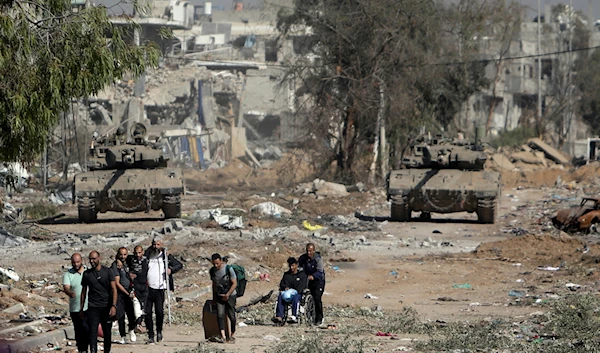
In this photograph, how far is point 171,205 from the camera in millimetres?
27344

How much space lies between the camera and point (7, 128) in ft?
42.6

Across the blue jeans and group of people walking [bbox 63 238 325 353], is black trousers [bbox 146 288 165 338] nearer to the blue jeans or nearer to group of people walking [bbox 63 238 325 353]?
group of people walking [bbox 63 238 325 353]

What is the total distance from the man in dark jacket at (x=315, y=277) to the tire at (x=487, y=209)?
13395mm

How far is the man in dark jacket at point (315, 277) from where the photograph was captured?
1402 centimetres

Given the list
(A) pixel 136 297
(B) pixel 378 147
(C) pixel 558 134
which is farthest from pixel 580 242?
(C) pixel 558 134

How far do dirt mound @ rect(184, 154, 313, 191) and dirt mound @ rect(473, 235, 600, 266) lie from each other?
20419mm

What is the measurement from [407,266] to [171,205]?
843cm

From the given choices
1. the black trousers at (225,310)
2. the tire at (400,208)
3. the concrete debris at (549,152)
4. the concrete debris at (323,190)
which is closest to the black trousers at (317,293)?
the black trousers at (225,310)

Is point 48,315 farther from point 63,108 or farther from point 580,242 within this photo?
point 580,242

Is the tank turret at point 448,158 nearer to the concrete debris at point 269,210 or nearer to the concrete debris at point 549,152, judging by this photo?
the concrete debris at point 269,210

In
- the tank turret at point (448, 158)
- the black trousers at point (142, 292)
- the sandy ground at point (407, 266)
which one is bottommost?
the sandy ground at point (407, 266)

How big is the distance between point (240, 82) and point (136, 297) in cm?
5196

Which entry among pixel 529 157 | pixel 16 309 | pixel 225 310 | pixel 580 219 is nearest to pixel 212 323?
pixel 225 310

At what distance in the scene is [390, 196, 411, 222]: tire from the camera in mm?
27641
